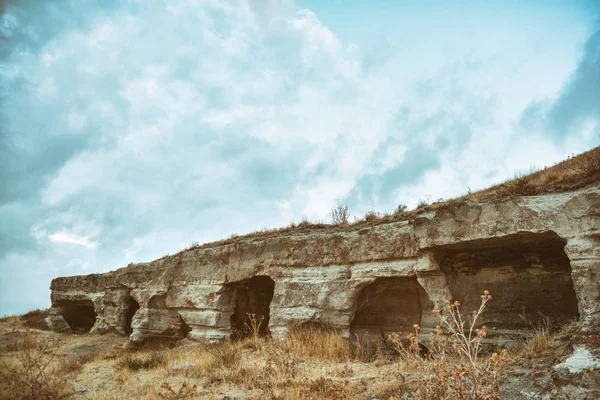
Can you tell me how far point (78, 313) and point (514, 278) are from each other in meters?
16.0

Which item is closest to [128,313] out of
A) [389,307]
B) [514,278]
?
[389,307]

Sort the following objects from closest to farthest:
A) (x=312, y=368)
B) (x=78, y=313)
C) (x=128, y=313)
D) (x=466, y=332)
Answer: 1. (x=312, y=368)
2. (x=466, y=332)
3. (x=128, y=313)
4. (x=78, y=313)

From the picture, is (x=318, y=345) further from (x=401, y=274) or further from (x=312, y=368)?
(x=401, y=274)

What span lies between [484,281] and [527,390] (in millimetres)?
3220

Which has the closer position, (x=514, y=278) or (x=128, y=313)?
(x=514, y=278)

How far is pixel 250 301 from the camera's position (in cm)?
1036

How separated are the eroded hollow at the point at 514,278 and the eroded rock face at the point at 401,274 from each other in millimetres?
17

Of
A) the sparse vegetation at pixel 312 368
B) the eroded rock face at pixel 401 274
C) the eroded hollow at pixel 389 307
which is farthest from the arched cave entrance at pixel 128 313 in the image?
the eroded hollow at pixel 389 307

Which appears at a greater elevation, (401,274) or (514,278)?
(401,274)

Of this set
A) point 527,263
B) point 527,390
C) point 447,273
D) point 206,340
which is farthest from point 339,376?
point 206,340

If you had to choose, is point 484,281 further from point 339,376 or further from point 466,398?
point 466,398

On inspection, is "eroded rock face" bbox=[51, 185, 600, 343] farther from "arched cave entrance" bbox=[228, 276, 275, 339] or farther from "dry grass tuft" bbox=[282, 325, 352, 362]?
"dry grass tuft" bbox=[282, 325, 352, 362]

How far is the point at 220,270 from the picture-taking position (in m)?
9.86

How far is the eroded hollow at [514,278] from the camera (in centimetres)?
657
